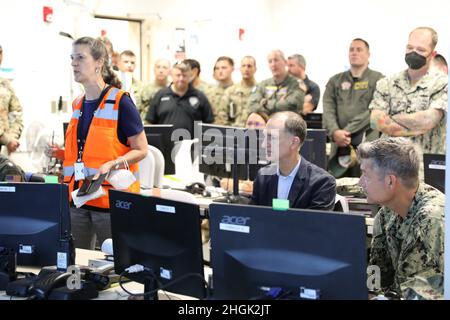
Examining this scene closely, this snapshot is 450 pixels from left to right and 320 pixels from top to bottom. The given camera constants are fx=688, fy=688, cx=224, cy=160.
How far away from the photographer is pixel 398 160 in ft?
8.77

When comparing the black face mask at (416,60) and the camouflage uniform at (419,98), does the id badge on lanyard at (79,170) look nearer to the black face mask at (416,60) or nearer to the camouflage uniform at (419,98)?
the camouflage uniform at (419,98)

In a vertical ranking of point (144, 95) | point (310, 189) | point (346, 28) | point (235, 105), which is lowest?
point (310, 189)

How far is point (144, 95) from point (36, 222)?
565 cm

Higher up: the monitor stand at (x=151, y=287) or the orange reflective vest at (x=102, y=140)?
the orange reflective vest at (x=102, y=140)

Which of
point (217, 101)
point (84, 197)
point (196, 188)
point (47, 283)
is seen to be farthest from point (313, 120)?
point (47, 283)

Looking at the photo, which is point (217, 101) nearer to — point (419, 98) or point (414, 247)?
point (419, 98)

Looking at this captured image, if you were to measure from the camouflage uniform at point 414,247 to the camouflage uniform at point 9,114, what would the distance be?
518 cm

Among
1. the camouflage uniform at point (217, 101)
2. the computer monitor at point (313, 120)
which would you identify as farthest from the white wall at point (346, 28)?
the camouflage uniform at point (217, 101)

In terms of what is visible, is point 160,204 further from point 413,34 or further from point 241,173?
point 413,34

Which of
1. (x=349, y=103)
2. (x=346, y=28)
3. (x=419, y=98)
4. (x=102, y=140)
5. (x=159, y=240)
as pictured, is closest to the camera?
(x=159, y=240)

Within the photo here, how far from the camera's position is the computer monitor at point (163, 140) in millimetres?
5543

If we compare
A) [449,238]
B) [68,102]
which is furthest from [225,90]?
[449,238]

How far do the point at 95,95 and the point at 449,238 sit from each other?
2.18 m

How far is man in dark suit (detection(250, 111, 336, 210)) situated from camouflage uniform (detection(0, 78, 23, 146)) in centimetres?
420
